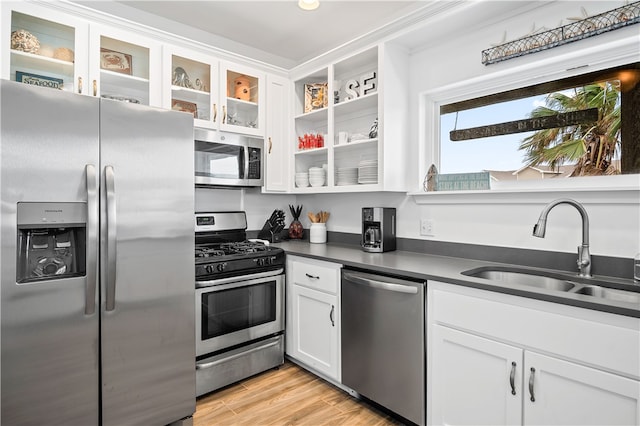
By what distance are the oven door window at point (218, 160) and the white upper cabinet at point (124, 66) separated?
427 mm

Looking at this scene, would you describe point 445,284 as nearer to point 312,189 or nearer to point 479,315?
point 479,315

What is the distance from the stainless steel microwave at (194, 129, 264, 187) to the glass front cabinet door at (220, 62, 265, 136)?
9 centimetres

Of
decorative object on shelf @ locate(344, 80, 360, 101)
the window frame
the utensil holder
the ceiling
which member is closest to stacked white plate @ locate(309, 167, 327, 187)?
the utensil holder

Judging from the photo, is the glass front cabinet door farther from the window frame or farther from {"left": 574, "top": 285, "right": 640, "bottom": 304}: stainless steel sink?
Result: {"left": 574, "top": 285, "right": 640, "bottom": 304}: stainless steel sink

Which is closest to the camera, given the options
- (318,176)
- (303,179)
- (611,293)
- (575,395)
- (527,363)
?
(575,395)

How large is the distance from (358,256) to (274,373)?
1086 mm

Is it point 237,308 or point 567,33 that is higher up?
point 567,33

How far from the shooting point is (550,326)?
1.36 meters

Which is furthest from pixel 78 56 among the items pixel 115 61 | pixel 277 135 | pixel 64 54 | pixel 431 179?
pixel 431 179

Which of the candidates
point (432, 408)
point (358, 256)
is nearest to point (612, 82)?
point (358, 256)

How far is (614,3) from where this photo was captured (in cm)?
170

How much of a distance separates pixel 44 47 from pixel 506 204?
9.37ft

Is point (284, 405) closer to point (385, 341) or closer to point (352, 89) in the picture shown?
point (385, 341)

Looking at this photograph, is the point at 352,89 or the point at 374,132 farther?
the point at 352,89
